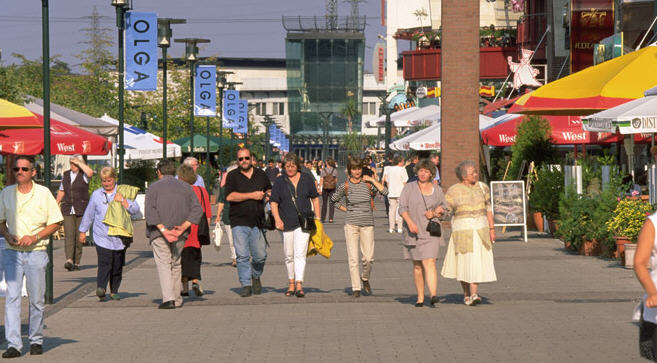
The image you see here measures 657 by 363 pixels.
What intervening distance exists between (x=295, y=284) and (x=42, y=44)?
4.14 meters

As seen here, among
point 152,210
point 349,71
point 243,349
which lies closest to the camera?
point 243,349

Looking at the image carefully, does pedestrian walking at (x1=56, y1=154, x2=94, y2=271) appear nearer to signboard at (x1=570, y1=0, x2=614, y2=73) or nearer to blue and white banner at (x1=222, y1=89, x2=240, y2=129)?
signboard at (x1=570, y1=0, x2=614, y2=73)

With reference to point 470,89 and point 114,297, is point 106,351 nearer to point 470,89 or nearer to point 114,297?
point 114,297

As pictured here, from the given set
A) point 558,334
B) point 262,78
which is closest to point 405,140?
point 558,334

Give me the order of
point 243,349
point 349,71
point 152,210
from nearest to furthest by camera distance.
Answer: point 243,349, point 152,210, point 349,71

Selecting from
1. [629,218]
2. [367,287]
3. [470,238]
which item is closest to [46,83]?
[367,287]

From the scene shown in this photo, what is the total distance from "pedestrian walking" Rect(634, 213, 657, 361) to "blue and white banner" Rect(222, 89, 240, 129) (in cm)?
4572

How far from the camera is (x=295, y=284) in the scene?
14555mm

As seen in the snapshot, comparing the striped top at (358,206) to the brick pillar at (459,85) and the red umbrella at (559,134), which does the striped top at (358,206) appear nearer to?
the red umbrella at (559,134)

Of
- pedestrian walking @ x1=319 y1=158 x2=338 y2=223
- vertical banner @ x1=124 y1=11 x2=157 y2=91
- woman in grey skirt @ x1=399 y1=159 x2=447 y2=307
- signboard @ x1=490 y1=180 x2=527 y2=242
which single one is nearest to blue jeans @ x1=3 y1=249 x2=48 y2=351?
woman in grey skirt @ x1=399 y1=159 x2=447 y2=307

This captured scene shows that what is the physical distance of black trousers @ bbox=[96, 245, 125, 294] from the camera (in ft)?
46.4

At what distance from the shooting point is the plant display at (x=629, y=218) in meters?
17.0

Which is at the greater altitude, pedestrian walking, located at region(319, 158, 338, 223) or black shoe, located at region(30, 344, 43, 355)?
pedestrian walking, located at region(319, 158, 338, 223)

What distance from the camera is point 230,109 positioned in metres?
52.2
